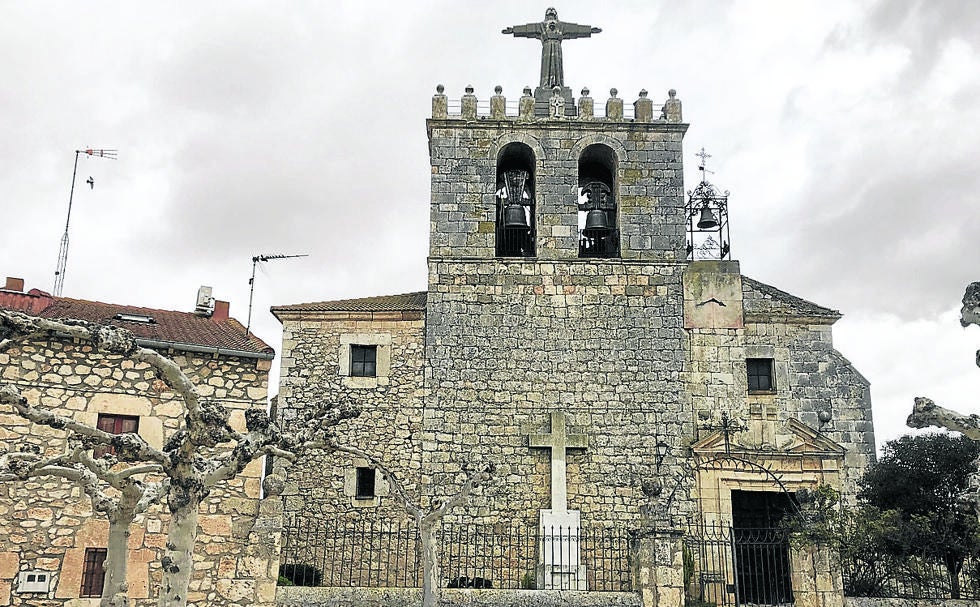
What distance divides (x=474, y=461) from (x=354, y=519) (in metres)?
2.54

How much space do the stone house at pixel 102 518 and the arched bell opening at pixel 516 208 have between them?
638 centimetres

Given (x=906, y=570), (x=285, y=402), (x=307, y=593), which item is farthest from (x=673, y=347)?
(x=307, y=593)

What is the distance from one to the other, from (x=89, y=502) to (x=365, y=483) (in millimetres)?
5386

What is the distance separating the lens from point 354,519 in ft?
56.0

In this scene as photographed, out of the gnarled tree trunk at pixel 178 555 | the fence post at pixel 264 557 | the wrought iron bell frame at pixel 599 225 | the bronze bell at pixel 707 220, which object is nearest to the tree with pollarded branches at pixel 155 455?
the gnarled tree trunk at pixel 178 555

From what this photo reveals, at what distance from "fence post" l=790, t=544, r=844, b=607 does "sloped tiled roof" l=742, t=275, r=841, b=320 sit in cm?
655

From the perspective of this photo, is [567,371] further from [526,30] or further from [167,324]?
[526,30]

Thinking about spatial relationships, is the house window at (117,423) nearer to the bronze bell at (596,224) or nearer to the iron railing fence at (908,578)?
the bronze bell at (596,224)

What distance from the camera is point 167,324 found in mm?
16578

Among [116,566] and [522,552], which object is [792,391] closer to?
[522,552]

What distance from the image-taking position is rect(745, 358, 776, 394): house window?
18.3 metres

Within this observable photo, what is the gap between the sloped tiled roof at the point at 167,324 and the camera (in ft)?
49.7

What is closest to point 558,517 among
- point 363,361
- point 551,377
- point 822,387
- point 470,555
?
point 470,555

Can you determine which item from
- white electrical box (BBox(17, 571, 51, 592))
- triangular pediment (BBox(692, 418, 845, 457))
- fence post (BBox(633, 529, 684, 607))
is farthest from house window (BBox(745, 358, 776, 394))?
white electrical box (BBox(17, 571, 51, 592))
